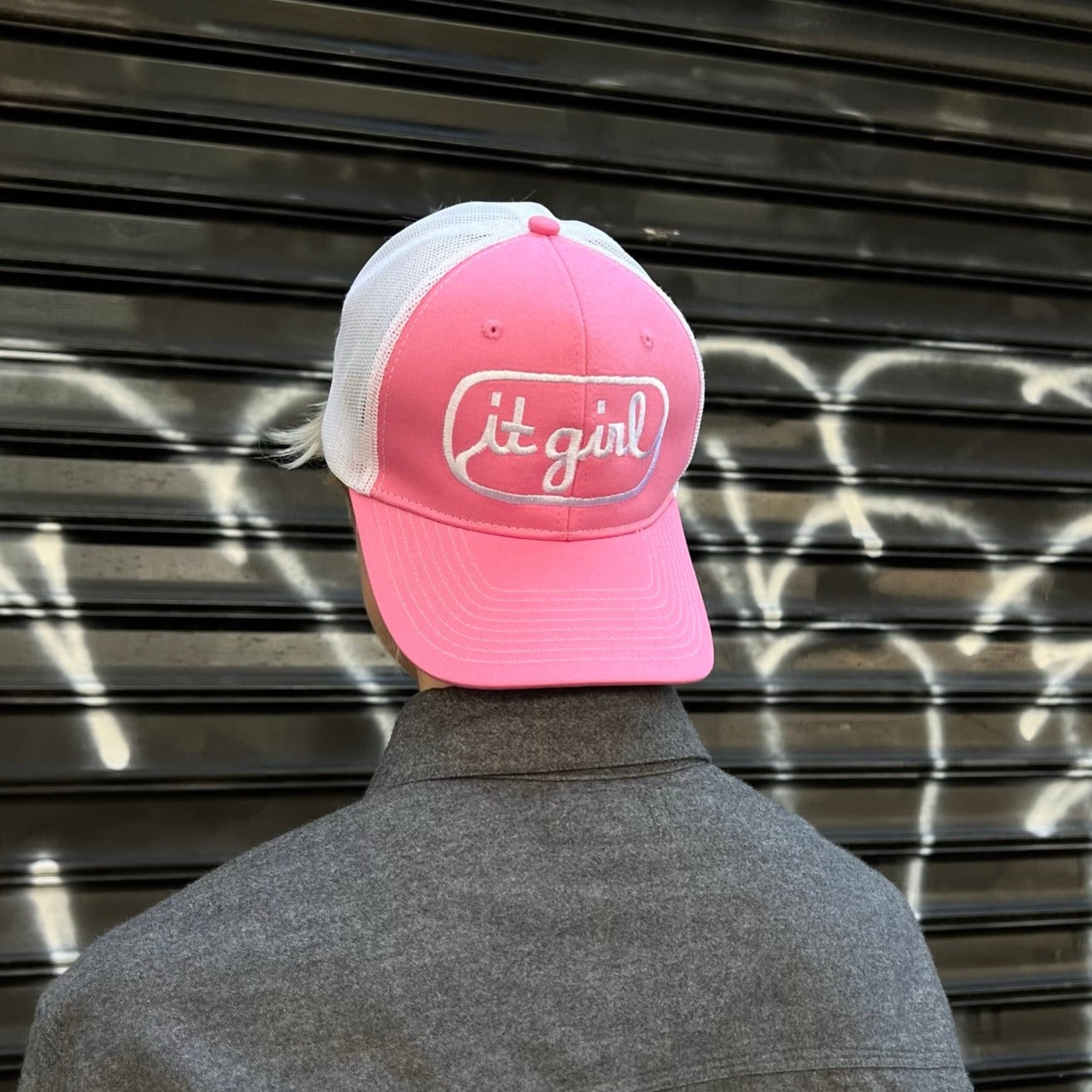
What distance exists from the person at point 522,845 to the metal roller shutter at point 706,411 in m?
1.15

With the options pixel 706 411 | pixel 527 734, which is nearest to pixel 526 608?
pixel 527 734

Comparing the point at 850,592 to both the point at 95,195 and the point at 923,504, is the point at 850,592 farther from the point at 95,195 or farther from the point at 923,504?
the point at 95,195

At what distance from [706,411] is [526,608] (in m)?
1.56

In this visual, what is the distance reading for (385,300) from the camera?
1254 millimetres

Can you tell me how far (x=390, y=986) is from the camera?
1.01 meters

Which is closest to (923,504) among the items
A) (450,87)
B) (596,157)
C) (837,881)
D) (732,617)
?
(732,617)

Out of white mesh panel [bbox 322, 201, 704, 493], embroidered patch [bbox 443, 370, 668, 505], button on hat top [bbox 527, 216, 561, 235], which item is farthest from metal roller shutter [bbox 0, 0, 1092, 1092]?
embroidered patch [bbox 443, 370, 668, 505]

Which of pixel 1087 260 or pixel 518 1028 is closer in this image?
pixel 518 1028

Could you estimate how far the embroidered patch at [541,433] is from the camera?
1167 millimetres

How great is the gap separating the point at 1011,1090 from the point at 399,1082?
247 centimetres

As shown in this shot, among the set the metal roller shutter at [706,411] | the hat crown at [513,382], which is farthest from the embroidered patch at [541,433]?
the metal roller shutter at [706,411]

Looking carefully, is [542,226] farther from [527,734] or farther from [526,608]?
[527,734]

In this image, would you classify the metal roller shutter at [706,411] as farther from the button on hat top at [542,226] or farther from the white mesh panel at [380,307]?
the button on hat top at [542,226]

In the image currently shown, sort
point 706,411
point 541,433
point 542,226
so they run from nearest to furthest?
point 541,433
point 542,226
point 706,411
